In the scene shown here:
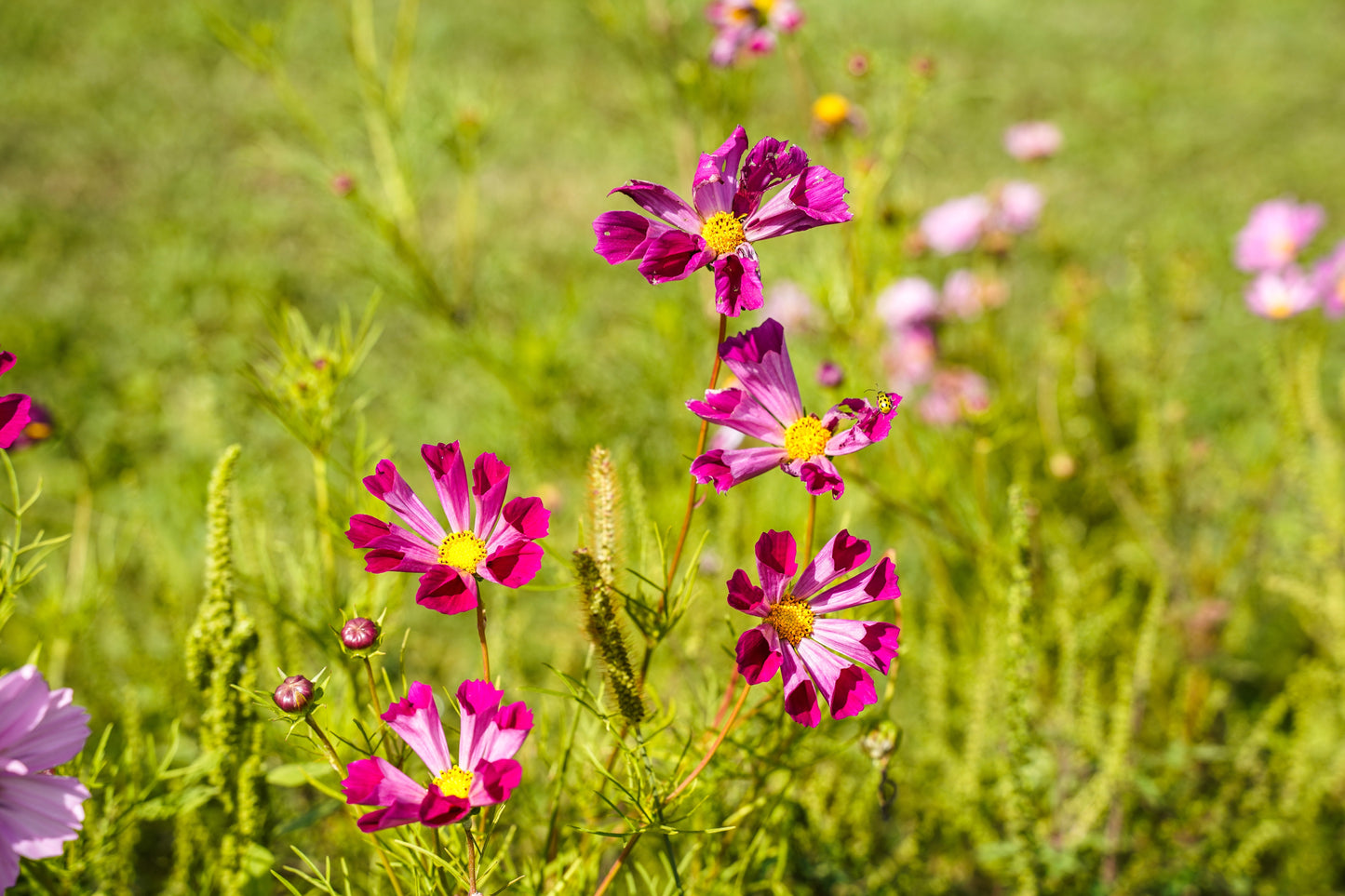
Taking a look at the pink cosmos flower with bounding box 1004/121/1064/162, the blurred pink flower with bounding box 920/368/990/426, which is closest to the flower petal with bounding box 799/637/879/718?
the blurred pink flower with bounding box 920/368/990/426

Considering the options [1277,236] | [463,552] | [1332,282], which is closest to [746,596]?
[463,552]

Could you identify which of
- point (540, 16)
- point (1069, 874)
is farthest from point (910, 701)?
point (540, 16)

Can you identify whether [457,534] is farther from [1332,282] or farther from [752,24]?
[1332,282]

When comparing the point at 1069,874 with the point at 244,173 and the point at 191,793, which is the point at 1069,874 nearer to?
the point at 191,793

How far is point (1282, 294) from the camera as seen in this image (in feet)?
3.82

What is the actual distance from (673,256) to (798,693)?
0.21 m

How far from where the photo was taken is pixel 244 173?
2.76 metres

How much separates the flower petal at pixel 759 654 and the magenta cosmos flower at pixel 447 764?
10 centimetres

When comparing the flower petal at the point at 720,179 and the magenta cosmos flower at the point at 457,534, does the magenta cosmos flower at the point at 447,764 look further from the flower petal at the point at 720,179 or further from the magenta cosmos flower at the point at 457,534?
the flower petal at the point at 720,179

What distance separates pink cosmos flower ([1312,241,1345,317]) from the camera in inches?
42.3

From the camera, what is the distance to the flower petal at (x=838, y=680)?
41 cm

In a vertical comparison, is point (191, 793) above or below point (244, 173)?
below

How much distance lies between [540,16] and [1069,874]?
404 centimetres

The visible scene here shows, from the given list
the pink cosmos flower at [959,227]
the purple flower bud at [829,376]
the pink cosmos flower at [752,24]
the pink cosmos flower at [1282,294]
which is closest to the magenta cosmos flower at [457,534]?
the purple flower bud at [829,376]
